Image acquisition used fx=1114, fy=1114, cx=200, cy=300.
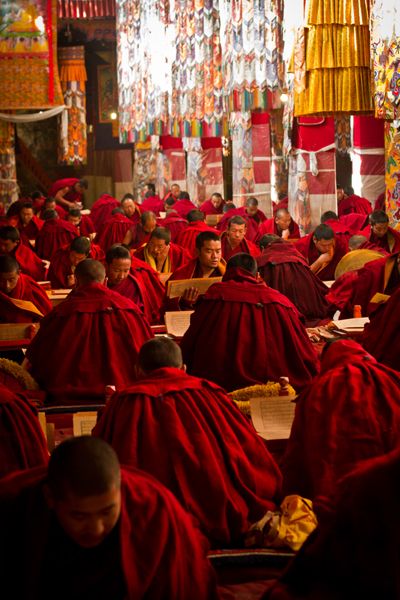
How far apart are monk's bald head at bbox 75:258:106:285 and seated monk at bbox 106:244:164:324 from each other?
0.99 m

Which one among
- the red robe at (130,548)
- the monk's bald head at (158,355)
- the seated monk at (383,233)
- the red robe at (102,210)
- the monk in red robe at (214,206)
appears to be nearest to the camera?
the red robe at (130,548)

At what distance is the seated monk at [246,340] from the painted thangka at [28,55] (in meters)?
17.9

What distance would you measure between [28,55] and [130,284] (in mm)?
16977

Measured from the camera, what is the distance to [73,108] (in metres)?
27.5

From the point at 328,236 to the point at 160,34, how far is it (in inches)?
419

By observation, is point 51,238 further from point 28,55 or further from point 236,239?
point 28,55

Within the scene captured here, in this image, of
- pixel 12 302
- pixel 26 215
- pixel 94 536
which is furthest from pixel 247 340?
pixel 26 215

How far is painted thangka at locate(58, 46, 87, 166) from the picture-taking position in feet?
89.8

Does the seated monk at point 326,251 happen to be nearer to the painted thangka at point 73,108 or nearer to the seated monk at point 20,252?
the seated monk at point 20,252

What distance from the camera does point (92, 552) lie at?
347 cm

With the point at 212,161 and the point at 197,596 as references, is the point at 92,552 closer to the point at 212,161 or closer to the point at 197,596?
the point at 197,596

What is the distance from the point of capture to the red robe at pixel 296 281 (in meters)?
9.90

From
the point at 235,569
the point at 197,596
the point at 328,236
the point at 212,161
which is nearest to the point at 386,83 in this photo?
the point at 328,236

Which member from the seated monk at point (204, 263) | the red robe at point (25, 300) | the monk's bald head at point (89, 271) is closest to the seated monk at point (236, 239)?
the seated monk at point (204, 263)
